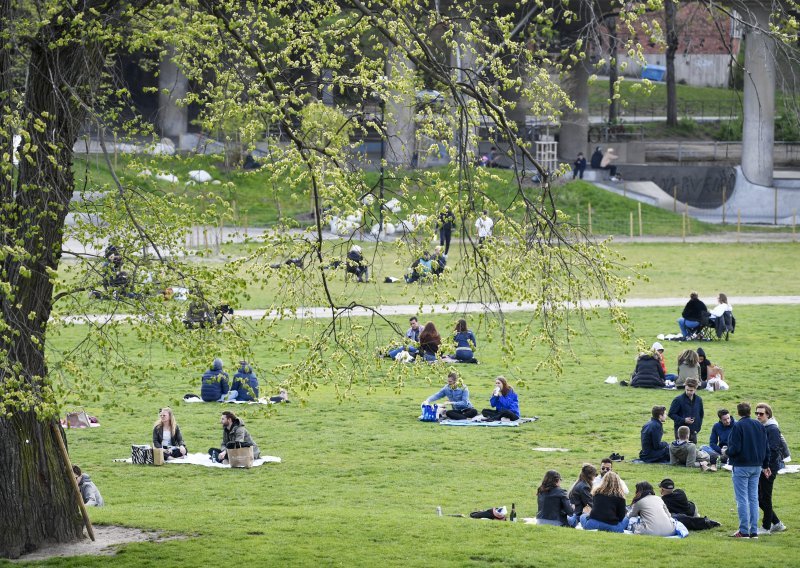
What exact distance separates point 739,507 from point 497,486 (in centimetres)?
373

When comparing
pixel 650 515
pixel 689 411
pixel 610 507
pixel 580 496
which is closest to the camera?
pixel 650 515

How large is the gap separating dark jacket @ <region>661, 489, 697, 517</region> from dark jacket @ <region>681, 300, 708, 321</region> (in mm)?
13936

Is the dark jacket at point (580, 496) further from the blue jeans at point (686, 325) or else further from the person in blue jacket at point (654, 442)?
the blue jeans at point (686, 325)

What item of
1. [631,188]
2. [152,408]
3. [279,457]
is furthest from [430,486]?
[631,188]

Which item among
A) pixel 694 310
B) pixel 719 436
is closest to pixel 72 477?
pixel 719 436

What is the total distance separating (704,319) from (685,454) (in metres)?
11.1

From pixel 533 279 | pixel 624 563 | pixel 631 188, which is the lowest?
pixel 624 563

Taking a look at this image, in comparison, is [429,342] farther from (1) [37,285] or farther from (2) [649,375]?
(1) [37,285]

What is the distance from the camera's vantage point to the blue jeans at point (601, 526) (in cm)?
1592

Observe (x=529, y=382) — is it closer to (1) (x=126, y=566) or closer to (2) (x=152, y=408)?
(2) (x=152, y=408)

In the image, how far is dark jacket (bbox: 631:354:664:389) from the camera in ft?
82.9

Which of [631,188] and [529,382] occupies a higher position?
[631,188]

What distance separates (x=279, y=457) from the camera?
66.8ft

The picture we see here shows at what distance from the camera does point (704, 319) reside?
3023 centimetres
